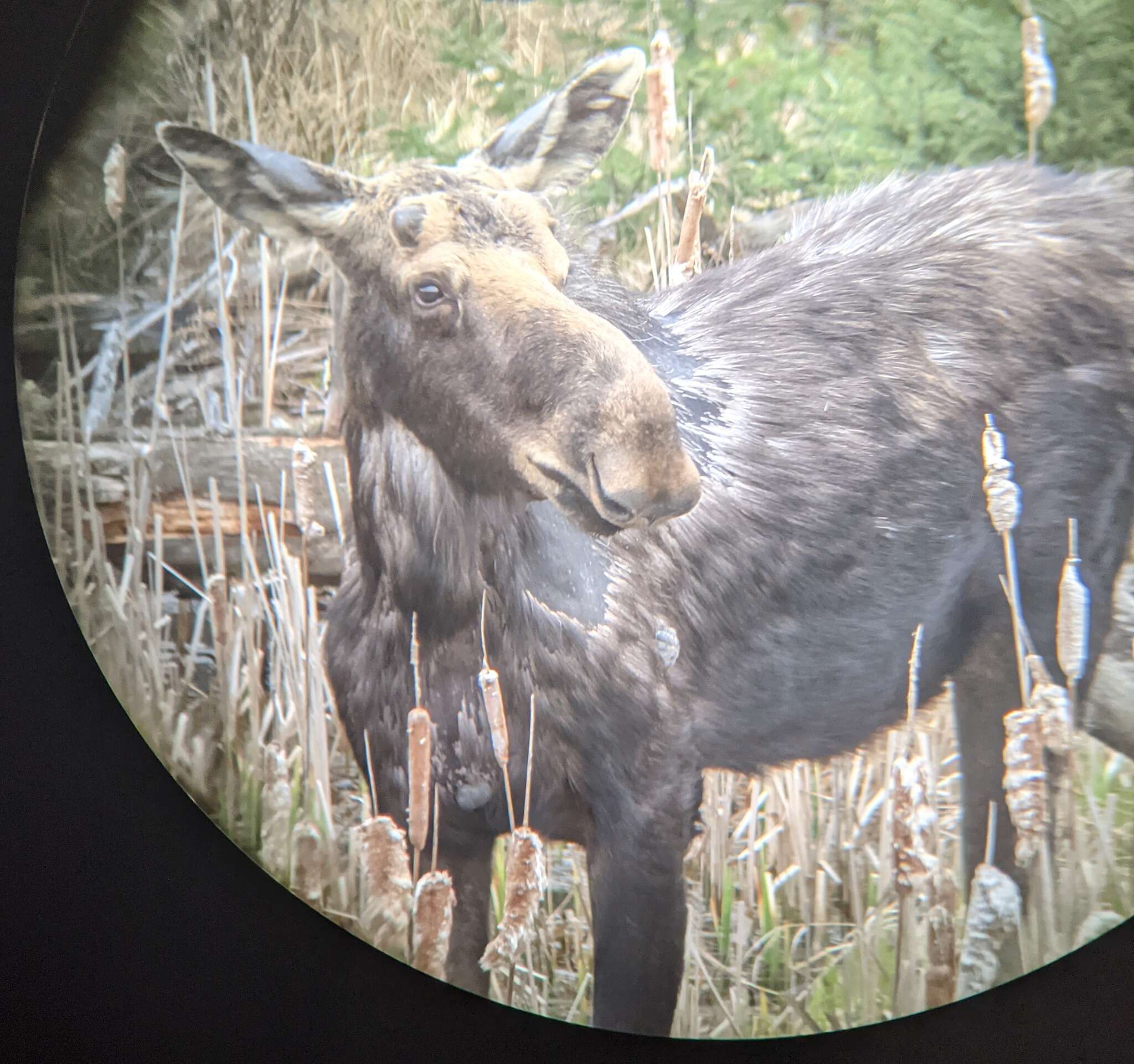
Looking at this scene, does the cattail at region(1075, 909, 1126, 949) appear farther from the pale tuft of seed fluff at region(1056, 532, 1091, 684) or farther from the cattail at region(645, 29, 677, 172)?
the cattail at region(645, 29, 677, 172)

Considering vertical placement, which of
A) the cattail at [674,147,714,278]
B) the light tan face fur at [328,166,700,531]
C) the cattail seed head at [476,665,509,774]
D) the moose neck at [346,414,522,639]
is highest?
the cattail at [674,147,714,278]

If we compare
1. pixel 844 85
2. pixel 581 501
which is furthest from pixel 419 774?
pixel 844 85

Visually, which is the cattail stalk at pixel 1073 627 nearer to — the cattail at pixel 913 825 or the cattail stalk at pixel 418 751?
the cattail at pixel 913 825

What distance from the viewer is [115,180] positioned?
1209mm

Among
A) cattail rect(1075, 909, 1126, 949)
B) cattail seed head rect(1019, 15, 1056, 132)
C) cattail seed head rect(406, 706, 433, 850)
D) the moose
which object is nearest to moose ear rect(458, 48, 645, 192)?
the moose

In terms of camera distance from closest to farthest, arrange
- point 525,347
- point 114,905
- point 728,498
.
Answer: point 525,347
point 728,498
point 114,905

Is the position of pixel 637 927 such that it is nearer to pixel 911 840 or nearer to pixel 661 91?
pixel 911 840

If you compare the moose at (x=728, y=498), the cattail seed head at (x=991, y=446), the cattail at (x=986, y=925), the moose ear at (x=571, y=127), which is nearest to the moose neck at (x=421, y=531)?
the moose at (x=728, y=498)

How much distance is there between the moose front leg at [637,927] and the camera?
1.19 meters

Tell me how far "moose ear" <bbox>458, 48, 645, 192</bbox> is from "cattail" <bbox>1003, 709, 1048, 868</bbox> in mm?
860

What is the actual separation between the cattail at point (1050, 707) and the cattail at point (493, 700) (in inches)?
25.8

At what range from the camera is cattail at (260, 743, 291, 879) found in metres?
1.26

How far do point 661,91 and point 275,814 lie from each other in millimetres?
1055

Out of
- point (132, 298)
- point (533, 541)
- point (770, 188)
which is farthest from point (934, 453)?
point (132, 298)
